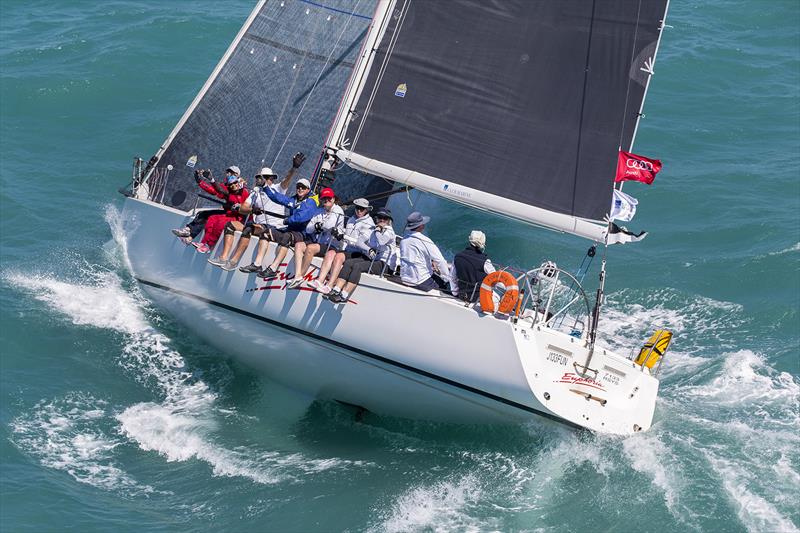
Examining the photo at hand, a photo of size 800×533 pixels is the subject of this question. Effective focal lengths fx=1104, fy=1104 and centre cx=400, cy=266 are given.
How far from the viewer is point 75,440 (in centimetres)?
1321

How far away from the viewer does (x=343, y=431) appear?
13.7 m

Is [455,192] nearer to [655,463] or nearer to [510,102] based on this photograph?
[510,102]

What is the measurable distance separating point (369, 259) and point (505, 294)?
1.79 meters

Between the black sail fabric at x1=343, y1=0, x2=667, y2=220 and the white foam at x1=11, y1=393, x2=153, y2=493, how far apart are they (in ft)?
15.3

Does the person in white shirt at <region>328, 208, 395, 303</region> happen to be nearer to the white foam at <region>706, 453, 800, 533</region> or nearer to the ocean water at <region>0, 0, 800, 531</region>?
the ocean water at <region>0, 0, 800, 531</region>

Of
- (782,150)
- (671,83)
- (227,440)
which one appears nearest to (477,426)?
(227,440)

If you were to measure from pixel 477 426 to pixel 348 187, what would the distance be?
4.86 metres

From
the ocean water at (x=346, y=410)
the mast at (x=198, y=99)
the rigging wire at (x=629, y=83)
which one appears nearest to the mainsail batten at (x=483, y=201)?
the rigging wire at (x=629, y=83)

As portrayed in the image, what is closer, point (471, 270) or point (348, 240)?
point (471, 270)

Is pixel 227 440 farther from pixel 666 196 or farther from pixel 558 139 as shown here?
pixel 666 196

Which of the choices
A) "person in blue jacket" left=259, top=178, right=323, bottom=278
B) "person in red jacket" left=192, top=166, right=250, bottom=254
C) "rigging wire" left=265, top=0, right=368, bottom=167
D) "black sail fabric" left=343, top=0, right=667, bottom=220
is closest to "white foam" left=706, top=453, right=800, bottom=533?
"black sail fabric" left=343, top=0, right=667, bottom=220

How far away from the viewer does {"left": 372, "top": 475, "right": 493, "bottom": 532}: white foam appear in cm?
1172

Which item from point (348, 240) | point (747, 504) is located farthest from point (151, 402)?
point (747, 504)

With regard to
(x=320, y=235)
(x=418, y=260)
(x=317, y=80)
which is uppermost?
(x=317, y=80)
